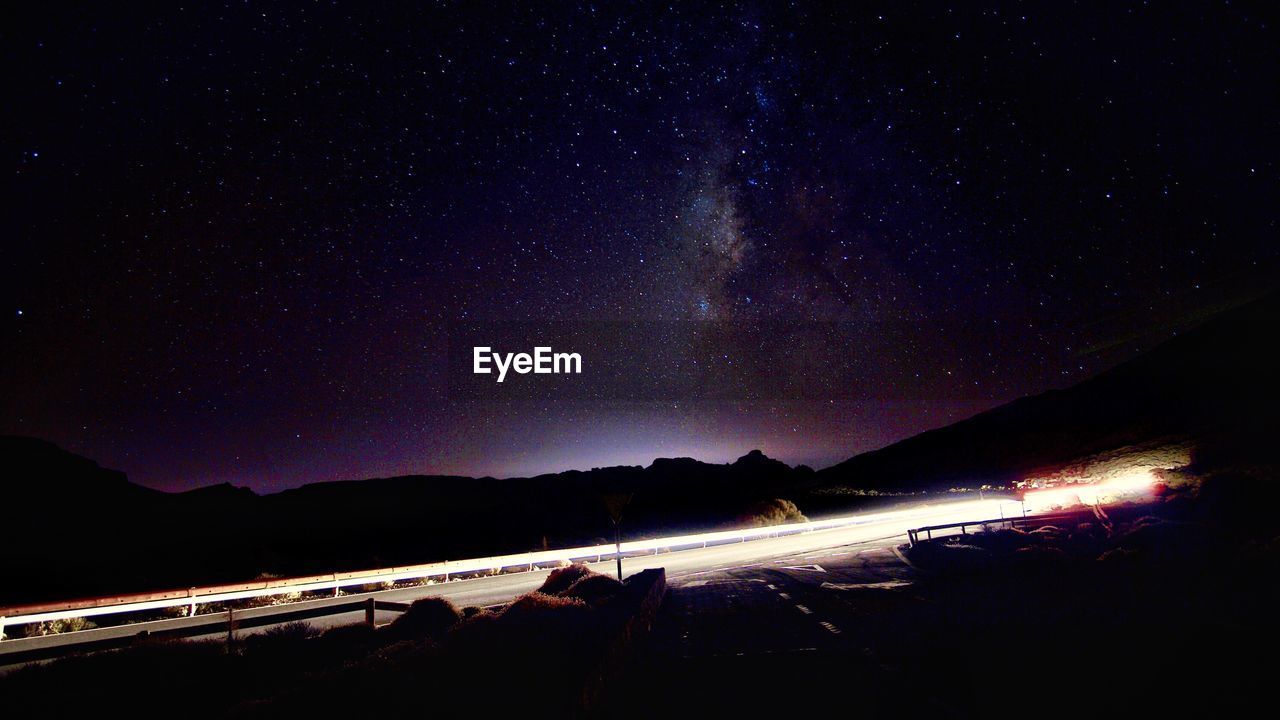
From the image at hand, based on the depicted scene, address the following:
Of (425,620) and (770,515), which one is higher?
(425,620)

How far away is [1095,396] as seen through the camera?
314ft

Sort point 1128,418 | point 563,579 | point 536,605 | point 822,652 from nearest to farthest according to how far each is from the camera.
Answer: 1. point 822,652
2. point 536,605
3. point 563,579
4. point 1128,418

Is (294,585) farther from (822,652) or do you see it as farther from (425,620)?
(822,652)

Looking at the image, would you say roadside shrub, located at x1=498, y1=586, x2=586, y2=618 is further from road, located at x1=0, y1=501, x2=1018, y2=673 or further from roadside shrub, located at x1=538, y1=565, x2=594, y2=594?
road, located at x1=0, y1=501, x2=1018, y2=673

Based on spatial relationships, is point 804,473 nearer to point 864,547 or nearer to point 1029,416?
point 1029,416

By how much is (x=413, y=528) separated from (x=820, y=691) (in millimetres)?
73475

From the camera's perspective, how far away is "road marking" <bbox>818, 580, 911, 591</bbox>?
39.9ft

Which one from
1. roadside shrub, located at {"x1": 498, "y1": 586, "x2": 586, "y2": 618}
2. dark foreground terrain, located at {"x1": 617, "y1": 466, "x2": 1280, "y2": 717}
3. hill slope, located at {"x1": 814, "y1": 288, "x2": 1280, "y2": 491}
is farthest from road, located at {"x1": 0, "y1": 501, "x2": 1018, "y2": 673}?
hill slope, located at {"x1": 814, "y1": 288, "x2": 1280, "y2": 491}

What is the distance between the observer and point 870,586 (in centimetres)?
1248

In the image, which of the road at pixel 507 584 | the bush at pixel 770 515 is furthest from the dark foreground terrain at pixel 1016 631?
the bush at pixel 770 515

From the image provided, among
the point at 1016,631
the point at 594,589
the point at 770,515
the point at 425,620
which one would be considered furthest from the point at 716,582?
the point at 770,515

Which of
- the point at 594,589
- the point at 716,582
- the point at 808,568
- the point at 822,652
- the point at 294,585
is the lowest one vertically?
the point at 808,568

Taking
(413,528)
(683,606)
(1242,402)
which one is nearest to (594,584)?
(683,606)

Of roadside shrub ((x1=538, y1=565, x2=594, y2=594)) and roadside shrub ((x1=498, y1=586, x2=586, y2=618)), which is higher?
roadside shrub ((x1=498, y1=586, x2=586, y2=618))
